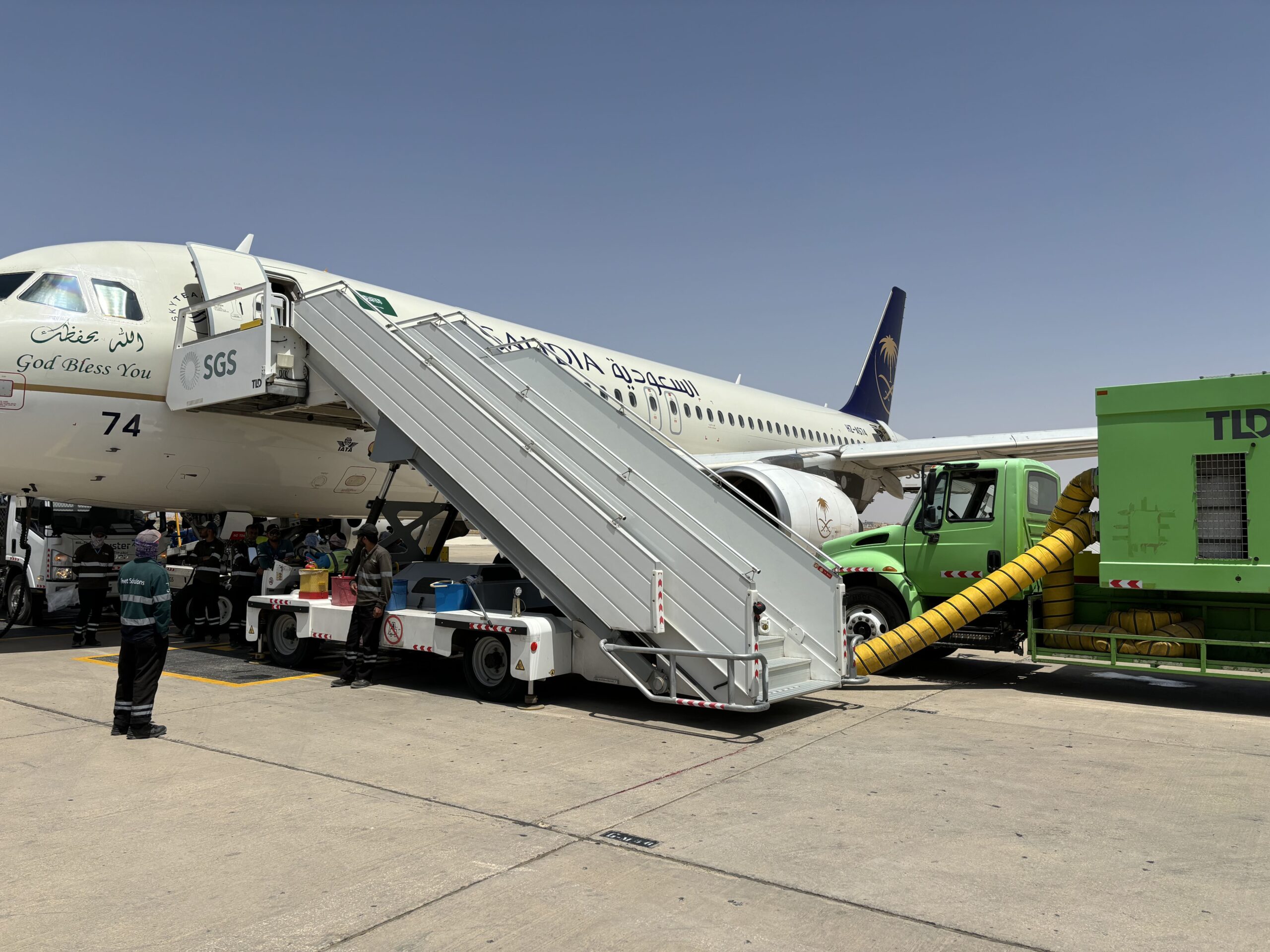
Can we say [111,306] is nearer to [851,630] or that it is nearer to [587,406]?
[587,406]

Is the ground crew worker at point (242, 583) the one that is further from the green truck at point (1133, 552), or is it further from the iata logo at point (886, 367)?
the iata logo at point (886, 367)

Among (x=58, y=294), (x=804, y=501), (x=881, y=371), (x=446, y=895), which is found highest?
(x=881, y=371)

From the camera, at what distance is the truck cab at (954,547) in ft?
30.4

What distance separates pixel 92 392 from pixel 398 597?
12.0 ft

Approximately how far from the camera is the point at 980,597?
8734 mm

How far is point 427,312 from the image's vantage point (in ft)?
42.0

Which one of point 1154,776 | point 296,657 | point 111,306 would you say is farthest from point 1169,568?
point 111,306

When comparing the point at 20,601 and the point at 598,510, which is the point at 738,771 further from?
Result: the point at 20,601

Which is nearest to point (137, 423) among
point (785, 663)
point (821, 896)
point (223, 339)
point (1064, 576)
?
point (223, 339)

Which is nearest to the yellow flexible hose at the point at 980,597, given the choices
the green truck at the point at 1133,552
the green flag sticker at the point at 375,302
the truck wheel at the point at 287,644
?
the green truck at the point at 1133,552

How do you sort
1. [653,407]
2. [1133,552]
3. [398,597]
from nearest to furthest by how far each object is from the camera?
[1133,552], [398,597], [653,407]

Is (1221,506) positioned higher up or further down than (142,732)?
higher up

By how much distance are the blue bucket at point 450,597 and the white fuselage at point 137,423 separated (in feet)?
12.0

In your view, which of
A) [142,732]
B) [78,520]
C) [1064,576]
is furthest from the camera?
[78,520]
